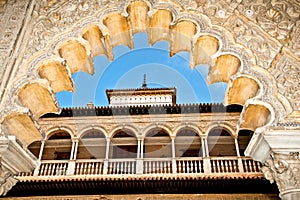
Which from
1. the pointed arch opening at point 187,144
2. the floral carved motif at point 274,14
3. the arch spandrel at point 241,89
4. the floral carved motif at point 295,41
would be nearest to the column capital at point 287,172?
the arch spandrel at point 241,89

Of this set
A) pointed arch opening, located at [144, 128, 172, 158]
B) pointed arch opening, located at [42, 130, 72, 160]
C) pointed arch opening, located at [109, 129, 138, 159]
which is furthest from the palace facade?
pointed arch opening, located at [42, 130, 72, 160]

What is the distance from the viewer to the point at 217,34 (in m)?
3.02

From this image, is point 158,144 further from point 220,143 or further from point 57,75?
point 57,75

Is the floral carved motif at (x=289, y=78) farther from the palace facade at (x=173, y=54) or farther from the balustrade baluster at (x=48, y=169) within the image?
the balustrade baluster at (x=48, y=169)

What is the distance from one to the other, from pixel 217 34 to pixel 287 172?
1.49m

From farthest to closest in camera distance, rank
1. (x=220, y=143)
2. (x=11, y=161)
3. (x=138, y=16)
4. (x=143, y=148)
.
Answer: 1. (x=220, y=143)
2. (x=143, y=148)
3. (x=138, y=16)
4. (x=11, y=161)

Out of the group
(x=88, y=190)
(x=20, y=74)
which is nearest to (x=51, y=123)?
(x=88, y=190)

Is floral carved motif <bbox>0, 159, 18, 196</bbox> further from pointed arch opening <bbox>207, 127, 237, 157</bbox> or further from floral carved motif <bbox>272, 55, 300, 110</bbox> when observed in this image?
pointed arch opening <bbox>207, 127, 237, 157</bbox>

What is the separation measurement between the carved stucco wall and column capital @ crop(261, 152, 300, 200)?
0.98 feet

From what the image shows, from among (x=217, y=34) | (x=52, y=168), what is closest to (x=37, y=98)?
(x=217, y=34)

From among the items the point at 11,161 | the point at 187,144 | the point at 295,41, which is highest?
the point at 187,144

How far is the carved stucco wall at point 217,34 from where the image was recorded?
263cm

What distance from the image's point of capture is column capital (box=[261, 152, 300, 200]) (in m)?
2.26

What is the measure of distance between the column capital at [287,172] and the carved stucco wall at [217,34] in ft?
0.98
